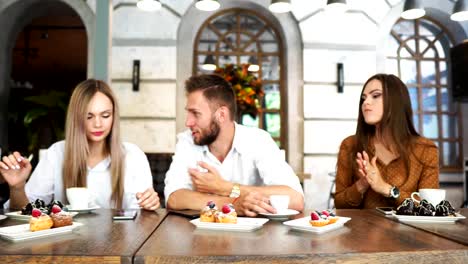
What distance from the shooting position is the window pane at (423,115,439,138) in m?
5.82

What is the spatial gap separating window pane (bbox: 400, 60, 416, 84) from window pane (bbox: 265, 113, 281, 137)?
1.83 metres

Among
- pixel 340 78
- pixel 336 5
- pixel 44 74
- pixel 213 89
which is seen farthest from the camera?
pixel 44 74

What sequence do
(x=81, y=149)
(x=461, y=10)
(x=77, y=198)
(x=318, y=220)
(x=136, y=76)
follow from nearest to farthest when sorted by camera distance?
(x=318, y=220) < (x=77, y=198) < (x=81, y=149) < (x=461, y=10) < (x=136, y=76)

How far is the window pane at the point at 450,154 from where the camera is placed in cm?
579

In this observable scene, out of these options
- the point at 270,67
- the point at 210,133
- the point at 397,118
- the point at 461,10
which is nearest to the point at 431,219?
the point at 397,118

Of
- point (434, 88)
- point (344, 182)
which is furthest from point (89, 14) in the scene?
point (434, 88)

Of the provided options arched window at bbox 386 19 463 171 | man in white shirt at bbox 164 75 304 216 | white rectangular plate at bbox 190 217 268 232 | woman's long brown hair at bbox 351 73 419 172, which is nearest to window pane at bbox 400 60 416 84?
arched window at bbox 386 19 463 171

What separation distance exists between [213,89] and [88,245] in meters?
1.45

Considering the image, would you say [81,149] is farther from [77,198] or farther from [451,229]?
[451,229]

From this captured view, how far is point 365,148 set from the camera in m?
2.25

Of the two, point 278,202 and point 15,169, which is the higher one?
point 15,169

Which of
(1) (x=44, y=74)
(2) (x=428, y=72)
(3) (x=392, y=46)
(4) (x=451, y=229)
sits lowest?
(4) (x=451, y=229)

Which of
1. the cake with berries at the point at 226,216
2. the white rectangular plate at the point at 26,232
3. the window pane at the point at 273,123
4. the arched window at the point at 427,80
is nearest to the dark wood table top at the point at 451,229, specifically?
the cake with berries at the point at 226,216

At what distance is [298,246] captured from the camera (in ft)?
3.42
